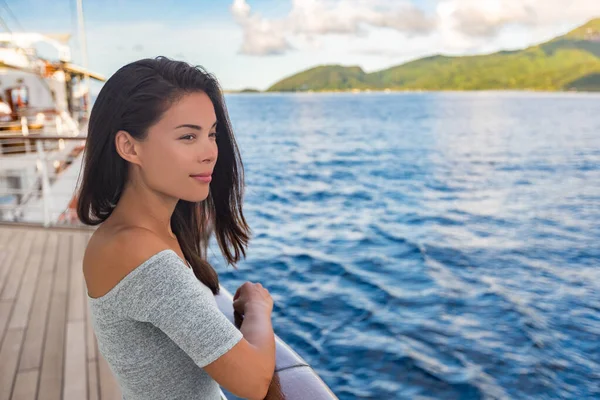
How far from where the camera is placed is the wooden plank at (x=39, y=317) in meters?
3.15

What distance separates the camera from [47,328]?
11.7 feet

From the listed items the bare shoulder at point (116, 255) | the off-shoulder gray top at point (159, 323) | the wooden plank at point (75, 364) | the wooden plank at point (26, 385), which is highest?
the bare shoulder at point (116, 255)

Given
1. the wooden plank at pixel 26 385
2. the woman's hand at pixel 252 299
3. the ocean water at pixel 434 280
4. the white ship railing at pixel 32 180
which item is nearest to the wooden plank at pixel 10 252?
the white ship railing at pixel 32 180

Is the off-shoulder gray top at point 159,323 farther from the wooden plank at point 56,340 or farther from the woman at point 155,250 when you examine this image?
the wooden plank at point 56,340

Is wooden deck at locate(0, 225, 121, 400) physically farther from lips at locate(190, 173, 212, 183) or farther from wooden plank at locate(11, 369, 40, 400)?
lips at locate(190, 173, 212, 183)

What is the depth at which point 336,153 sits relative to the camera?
26.5 metres

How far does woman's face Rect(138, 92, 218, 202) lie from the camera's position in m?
1.03

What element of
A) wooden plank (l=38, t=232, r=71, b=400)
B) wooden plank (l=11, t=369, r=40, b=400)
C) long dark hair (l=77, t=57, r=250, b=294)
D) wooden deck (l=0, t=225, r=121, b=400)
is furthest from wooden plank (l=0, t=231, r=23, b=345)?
long dark hair (l=77, t=57, r=250, b=294)

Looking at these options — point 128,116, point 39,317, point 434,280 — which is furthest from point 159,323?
point 434,280

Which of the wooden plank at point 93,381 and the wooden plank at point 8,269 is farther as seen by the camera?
the wooden plank at point 8,269

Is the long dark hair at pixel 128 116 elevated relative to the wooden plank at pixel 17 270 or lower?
elevated

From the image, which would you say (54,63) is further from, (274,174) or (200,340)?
(200,340)

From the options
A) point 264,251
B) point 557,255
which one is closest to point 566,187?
point 557,255

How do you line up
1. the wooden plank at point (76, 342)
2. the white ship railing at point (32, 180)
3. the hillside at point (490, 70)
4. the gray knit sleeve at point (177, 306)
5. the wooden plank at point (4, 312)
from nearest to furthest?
the gray knit sleeve at point (177, 306)
the wooden plank at point (76, 342)
the wooden plank at point (4, 312)
the white ship railing at point (32, 180)
the hillside at point (490, 70)
